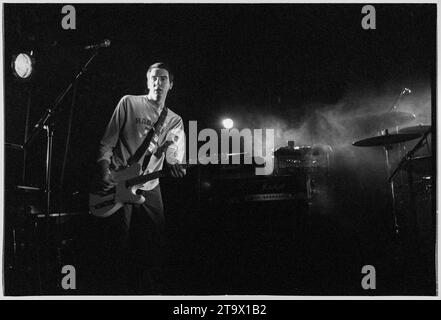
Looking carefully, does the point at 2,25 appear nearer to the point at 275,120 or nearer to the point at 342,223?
the point at 275,120

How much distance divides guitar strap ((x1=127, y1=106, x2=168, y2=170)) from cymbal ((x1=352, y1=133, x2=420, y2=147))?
1.27 m

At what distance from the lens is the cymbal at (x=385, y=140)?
2.31m

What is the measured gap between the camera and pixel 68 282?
248cm

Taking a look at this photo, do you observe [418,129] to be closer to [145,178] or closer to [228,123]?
[228,123]

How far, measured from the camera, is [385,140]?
2.39m

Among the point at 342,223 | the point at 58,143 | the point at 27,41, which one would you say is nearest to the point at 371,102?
the point at 342,223

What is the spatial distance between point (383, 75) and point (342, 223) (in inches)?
38.7

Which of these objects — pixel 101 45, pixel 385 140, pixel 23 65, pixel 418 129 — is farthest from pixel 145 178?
pixel 418 129

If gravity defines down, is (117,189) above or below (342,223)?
above

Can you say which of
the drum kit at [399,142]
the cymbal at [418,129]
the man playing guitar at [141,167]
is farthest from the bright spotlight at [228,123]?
the cymbal at [418,129]

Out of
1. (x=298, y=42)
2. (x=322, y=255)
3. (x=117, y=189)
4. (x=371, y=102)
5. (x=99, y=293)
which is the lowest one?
(x=99, y=293)

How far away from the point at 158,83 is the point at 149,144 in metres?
0.41

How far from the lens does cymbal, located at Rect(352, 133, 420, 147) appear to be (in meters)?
2.31

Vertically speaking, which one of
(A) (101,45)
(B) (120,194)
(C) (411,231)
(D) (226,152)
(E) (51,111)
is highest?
(A) (101,45)
